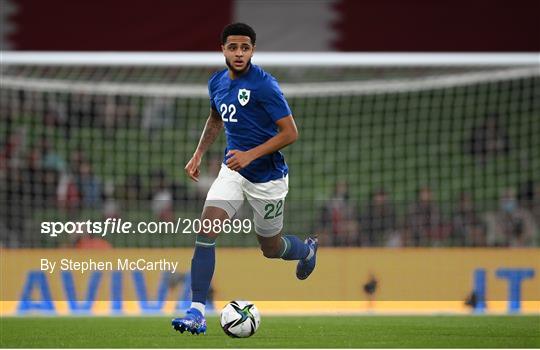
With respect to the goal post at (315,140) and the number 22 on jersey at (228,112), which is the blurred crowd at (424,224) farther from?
the number 22 on jersey at (228,112)

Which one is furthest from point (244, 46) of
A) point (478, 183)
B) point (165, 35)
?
point (478, 183)

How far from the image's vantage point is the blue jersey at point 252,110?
852cm

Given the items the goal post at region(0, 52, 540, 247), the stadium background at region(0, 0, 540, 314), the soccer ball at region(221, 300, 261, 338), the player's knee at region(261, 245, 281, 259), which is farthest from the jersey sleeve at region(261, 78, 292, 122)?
the goal post at region(0, 52, 540, 247)

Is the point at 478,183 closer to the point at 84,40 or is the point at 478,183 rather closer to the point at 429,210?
the point at 429,210

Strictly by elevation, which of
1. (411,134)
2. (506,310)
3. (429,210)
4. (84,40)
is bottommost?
(506,310)

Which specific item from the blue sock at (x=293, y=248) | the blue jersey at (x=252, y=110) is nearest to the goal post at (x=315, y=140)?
the blue sock at (x=293, y=248)

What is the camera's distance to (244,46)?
8.46 m

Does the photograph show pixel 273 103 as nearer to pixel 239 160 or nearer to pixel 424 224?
pixel 239 160

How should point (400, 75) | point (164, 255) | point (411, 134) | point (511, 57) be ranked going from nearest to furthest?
point (164, 255)
point (511, 57)
point (400, 75)
point (411, 134)

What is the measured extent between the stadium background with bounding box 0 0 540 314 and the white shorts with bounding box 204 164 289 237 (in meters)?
4.59

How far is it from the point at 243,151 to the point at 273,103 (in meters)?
0.45

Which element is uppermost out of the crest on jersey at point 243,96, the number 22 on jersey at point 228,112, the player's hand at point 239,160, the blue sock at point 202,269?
the crest on jersey at point 243,96

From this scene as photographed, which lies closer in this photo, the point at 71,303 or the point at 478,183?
the point at 71,303

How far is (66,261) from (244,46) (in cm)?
505
